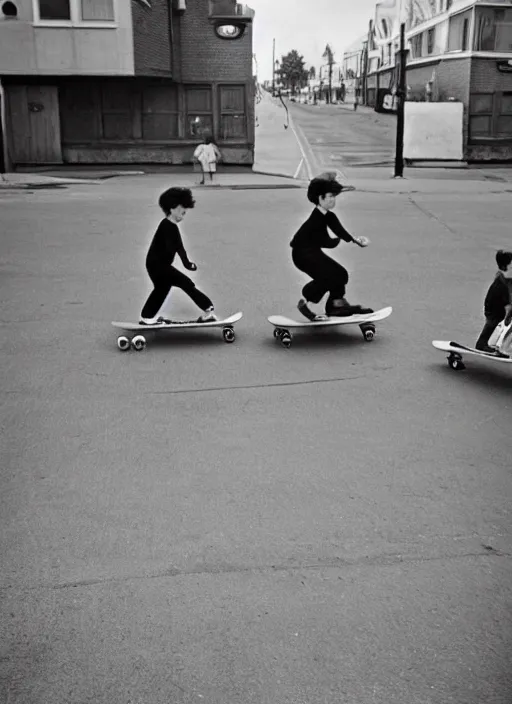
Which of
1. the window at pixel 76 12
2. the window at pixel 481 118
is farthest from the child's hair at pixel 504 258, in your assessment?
the window at pixel 481 118

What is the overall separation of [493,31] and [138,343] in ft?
118

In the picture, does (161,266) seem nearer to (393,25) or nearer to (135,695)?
(135,695)

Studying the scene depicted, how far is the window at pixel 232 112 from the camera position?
114ft

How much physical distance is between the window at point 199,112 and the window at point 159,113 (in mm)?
545

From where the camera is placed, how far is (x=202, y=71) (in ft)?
112

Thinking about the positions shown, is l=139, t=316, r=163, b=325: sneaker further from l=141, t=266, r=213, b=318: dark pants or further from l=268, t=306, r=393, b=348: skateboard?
l=268, t=306, r=393, b=348: skateboard

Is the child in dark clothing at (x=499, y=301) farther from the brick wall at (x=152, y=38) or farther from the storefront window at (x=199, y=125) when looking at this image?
the storefront window at (x=199, y=125)

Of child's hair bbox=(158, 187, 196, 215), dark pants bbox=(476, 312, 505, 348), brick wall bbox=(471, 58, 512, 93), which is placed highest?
brick wall bbox=(471, 58, 512, 93)

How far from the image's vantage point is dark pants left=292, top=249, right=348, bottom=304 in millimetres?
8711

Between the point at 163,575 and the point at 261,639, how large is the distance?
2.37 feet

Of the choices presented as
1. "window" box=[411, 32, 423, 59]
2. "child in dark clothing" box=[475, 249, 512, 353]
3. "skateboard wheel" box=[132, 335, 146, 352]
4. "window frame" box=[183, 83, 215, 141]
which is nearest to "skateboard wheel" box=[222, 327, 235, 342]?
"skateboard wheel" box=[132, 335, 146, 352]

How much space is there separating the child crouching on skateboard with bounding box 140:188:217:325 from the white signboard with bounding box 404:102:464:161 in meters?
30.5

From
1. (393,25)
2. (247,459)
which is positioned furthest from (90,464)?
(393,25)

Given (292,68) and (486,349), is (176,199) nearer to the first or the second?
(486,349)
